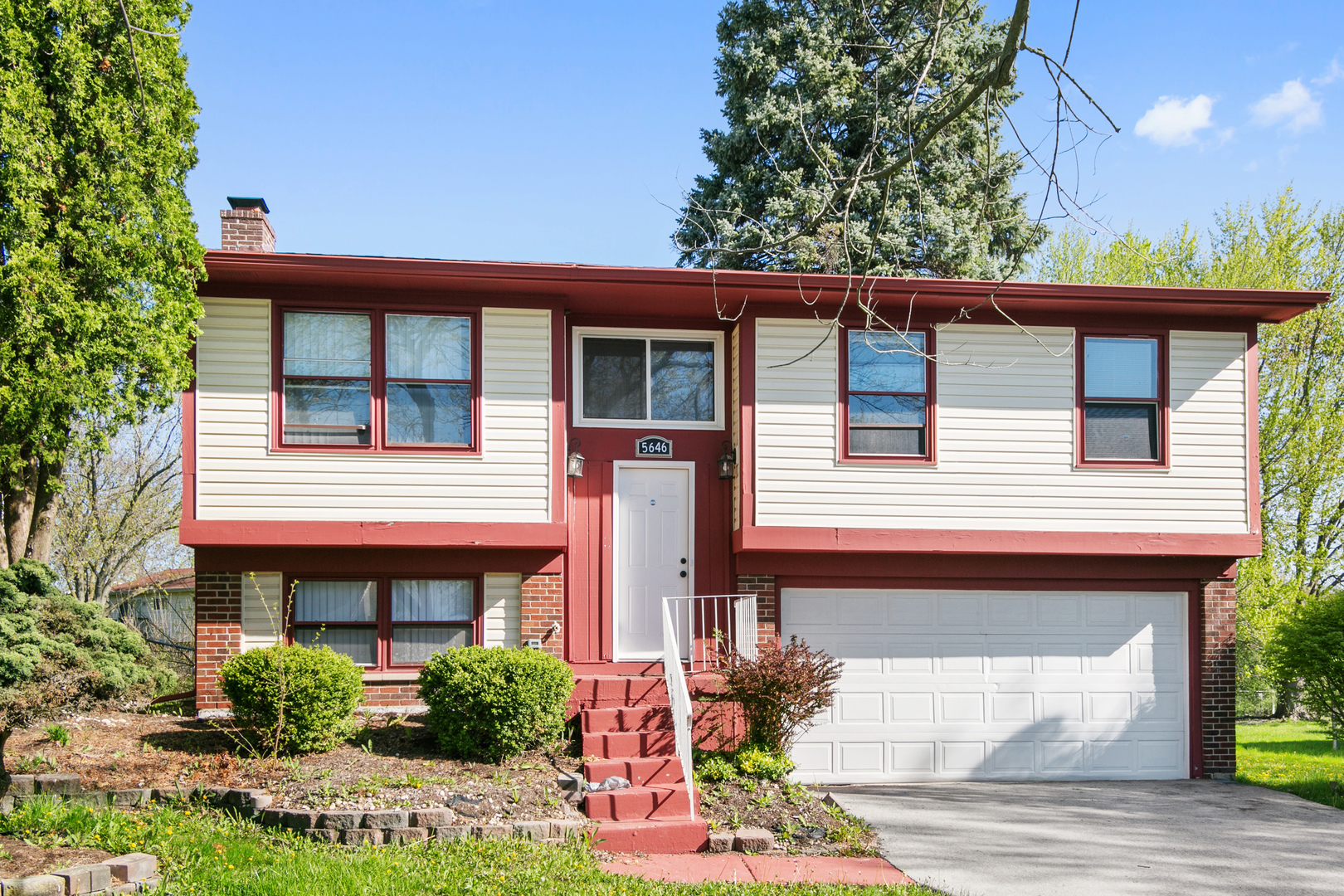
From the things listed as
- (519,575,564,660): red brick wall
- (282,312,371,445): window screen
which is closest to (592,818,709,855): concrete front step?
(519,575,564,660): red brick wall

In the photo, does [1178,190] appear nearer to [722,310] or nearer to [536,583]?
[722,310]

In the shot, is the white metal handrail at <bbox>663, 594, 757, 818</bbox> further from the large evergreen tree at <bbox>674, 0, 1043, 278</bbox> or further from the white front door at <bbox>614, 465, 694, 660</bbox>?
the large evergreen tree at <bbox>674, 0, 1043, 278</bbox>

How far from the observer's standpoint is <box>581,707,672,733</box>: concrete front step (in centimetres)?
899

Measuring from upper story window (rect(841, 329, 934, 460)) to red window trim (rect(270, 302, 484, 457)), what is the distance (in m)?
3.95

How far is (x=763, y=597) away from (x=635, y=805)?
3.35m

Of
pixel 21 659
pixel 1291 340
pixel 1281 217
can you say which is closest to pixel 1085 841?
pixel 21 659

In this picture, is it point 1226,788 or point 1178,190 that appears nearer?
point 1178,190

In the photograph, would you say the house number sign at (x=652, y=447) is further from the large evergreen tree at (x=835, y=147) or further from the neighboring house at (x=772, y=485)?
the large evergreen tree at (x=835, y=147)

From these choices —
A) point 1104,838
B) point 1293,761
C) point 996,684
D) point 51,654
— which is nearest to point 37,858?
point 51,654

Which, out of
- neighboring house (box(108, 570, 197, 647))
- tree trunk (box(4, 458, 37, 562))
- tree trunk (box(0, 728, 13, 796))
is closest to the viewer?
tree trunk (box(0, 728, 13, 796))

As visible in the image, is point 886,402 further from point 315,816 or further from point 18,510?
point 18,510

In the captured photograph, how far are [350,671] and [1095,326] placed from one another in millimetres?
8562

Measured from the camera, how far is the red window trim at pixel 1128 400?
10.6 meters

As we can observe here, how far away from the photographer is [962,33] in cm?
1853
